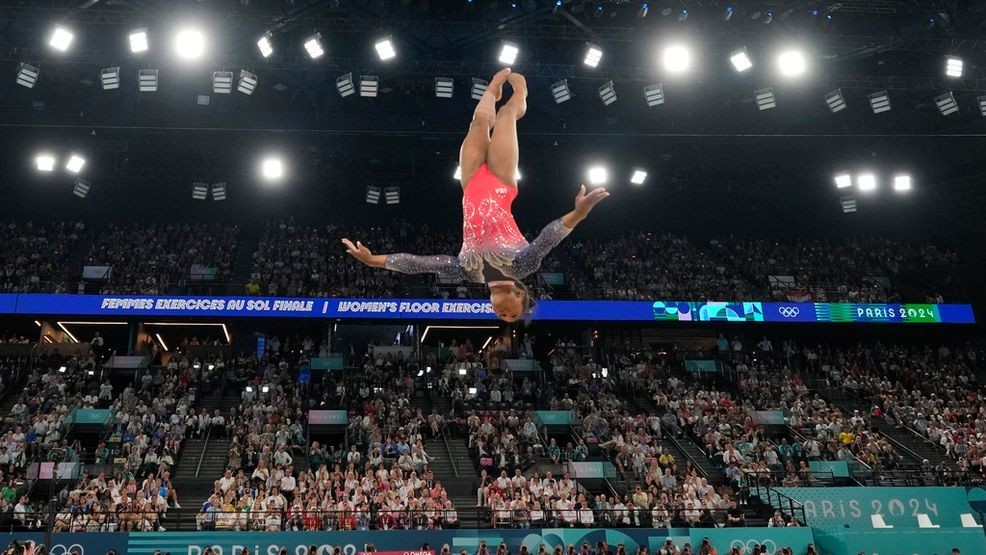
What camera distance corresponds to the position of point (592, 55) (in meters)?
18.1

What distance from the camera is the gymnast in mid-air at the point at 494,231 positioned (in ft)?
18.9

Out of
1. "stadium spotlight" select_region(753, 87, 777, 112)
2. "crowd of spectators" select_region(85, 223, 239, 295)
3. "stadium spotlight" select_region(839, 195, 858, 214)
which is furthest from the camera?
"stadium spotlight" select_region(839, 195, 858, 214)

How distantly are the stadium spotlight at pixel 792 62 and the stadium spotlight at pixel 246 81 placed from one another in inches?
469

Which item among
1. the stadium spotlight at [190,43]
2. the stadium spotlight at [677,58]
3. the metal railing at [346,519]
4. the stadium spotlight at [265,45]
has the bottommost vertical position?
the metal railing at [346,519]

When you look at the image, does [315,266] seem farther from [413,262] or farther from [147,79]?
[413,262]

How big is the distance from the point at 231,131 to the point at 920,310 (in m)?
22.4

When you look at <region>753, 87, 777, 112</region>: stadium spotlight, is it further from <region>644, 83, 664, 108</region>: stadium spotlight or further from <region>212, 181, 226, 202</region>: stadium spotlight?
<region>212, 181, 226, 202</region>: stadium spotlight

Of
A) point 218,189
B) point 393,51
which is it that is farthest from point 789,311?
point 218,189

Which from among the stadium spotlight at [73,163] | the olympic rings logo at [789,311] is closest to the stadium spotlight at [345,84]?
the stadium spotlight at [73,163]

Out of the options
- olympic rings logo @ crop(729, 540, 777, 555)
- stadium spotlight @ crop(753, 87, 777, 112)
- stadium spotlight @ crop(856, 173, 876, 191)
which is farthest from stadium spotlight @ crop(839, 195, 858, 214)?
olympic rings logo @ crop(729, 540, 777, 555)

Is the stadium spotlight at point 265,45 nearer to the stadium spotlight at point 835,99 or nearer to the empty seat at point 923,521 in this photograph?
the stadium spotlight at point 835,99

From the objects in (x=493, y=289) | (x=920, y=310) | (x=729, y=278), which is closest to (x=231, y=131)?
(x=729, y=278)

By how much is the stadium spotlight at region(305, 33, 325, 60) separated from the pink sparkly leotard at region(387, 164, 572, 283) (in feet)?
39.5

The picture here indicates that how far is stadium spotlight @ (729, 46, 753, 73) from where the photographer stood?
18172 mm
